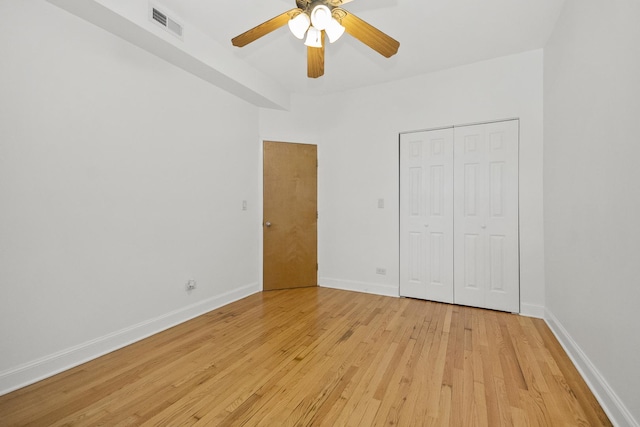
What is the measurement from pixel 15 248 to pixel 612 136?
3709 millimetres

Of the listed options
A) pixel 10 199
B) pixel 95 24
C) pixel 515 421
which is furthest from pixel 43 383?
pixel 515 421

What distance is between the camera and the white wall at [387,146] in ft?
9.95

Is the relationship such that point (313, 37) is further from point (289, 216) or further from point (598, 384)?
point (598, 384)

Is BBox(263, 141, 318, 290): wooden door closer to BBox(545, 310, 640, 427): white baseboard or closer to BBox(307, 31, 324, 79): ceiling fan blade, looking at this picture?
BBox(307, 31, 324, 79): ceiling fan blade

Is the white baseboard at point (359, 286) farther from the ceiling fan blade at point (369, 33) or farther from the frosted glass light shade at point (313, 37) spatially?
the frosted glass light shade at point (313, 37)

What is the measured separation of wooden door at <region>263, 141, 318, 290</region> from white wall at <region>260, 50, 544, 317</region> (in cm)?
16

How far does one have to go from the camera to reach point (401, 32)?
2719mm

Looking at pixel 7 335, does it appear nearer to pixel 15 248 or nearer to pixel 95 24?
pixel 15 248

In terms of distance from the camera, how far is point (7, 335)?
69.6 inches

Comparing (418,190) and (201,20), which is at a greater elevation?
(201,20)

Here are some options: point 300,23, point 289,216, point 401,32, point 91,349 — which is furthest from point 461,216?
point 91,349

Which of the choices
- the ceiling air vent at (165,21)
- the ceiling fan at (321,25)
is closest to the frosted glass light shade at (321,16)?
the ceiling fan at (321,25)

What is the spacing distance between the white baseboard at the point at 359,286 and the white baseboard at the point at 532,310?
1.35 metres

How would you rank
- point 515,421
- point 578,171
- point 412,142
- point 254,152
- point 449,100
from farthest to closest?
point 254,152 → point 412,142 → point 449,100 → point 578,171 → point 515,421
